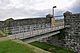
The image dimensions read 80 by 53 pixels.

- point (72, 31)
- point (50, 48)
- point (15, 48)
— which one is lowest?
point (50, 48)

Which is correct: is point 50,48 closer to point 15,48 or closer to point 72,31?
point 72,31

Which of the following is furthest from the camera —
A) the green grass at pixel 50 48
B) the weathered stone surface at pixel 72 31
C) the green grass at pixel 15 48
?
the weathered stone surface at pixel 72 31

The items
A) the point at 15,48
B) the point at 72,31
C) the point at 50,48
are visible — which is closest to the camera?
the point at 15,48

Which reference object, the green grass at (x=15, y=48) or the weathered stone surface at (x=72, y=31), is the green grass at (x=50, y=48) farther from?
the green grass at (x=15, y=48)

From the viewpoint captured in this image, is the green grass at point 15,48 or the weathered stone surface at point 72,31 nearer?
the green grass at point 15,48

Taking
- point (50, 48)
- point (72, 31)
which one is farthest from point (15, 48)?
point (72, 31)

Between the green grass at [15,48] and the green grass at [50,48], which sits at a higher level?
the green grass at [15,48]

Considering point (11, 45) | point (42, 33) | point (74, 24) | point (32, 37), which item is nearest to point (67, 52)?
point (74, 24)

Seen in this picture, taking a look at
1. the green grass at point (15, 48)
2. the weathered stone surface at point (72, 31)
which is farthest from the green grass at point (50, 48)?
the green grass at point (15, 48)

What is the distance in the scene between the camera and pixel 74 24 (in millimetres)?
30812

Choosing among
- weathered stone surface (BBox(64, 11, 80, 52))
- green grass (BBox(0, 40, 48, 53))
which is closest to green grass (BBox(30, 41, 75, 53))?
weathered stone surface (BBox(64, 11, 80, 52))

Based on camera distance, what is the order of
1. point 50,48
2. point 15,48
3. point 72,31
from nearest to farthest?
point 15,48 → point 50,48 → point 72,31

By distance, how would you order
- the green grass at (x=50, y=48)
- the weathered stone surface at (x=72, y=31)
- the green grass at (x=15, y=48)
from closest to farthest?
the green grass at (x=15, y=48), the green grass at (x=50, y=48), the weathered stone surface at (x=72, y=31)

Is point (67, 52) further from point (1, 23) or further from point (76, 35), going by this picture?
point (1, 23)
